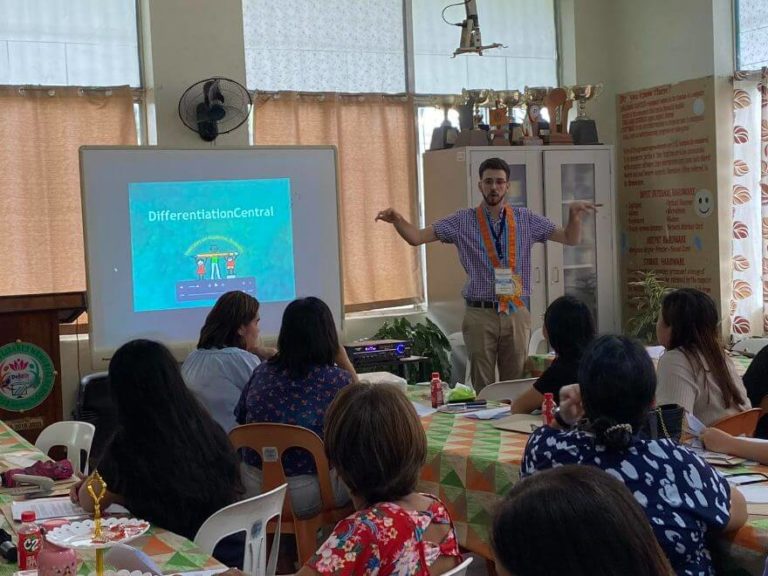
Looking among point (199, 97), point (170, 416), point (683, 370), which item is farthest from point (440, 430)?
point (199, 97)

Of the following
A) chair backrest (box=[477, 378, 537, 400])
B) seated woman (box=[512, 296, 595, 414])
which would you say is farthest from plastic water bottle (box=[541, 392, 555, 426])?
chair backrest (box=[477, 378, 537, 400])

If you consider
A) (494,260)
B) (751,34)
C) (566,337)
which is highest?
(751,34)

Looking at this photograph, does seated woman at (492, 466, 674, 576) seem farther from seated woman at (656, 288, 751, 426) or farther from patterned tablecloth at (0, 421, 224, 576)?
seated woman at (656, 288, 751, 426)

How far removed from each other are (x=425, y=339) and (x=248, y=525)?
4396mm

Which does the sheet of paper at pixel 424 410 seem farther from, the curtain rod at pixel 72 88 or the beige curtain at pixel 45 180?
the curtain rod at pixel 72 88

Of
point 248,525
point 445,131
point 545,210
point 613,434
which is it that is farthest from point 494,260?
point 613,434

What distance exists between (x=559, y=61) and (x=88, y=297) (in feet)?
13.7

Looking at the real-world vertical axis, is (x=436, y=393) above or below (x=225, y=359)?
below

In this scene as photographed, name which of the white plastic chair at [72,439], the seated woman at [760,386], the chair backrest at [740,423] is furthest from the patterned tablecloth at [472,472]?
the white plastic chair at [72,439]

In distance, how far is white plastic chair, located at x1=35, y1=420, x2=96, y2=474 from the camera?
13.5 feet

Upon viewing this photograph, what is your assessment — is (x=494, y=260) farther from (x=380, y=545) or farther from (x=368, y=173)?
(x=380, y=545)

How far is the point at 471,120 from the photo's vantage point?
7.11 m

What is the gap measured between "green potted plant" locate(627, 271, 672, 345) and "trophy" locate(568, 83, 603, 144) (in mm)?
1092

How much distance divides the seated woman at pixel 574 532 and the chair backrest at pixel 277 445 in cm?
239
